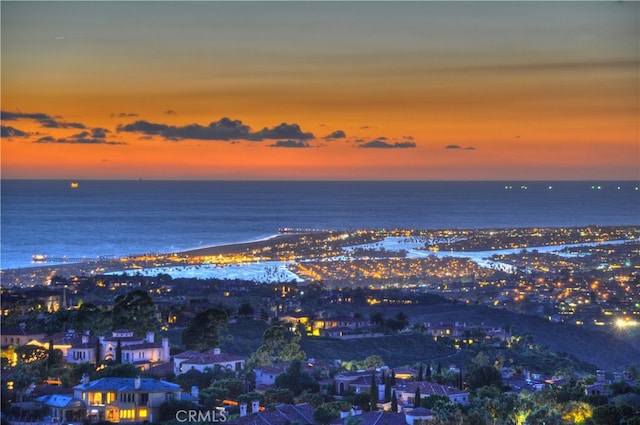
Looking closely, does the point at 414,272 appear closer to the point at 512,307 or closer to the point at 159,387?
the point at 512,307

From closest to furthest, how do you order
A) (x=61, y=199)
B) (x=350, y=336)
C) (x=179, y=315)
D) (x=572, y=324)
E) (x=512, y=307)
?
(x=350, y=336), (x=179, y=315), (x=572, y=324), (x=512, y=307), (x=61, y=199)

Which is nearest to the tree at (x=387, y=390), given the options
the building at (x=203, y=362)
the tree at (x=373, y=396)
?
the tree at (x=373, y=396)

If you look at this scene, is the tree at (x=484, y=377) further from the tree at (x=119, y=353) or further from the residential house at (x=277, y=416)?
the tree at (x=119, y=353)

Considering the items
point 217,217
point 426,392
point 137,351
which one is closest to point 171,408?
point 426,392

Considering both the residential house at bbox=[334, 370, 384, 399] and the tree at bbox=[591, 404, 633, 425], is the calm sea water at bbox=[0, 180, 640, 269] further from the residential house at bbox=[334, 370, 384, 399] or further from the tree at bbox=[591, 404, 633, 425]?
the tree at bbox=[591, 404, 633, 425]

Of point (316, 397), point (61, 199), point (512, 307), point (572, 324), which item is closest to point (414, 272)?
point (512, 307)

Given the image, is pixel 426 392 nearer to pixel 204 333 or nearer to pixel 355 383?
pixel 355 383

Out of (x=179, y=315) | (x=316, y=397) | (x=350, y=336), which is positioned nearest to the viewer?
(x=316, y=397)
